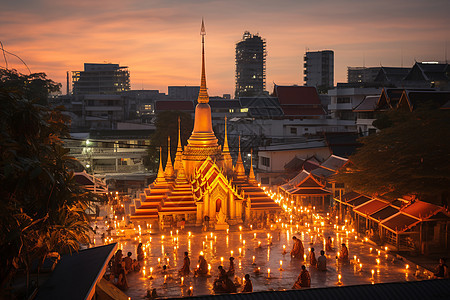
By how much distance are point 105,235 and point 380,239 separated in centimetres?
1421

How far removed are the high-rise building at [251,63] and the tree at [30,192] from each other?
516ft

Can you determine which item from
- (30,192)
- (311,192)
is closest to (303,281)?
(30,192)

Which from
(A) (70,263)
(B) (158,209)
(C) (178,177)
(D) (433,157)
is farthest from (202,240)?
(A) (70,263)

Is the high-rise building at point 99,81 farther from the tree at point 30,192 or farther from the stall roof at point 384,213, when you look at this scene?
the tree at point 30,192

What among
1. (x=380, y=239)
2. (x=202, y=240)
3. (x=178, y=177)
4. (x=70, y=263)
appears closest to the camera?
(x=70, y=263)

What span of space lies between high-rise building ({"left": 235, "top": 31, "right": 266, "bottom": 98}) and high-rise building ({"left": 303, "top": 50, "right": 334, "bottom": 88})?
162 ft

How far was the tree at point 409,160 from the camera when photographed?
2200 cm

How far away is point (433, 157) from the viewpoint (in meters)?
22.0

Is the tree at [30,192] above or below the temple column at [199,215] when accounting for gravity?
above

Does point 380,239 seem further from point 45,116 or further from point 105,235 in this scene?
Answer: point 45,116

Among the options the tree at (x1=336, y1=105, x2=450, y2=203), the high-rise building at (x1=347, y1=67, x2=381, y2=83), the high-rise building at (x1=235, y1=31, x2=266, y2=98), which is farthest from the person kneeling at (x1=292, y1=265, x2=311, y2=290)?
the high-rise building at (x1=235, y1=31, x2=266, y2=98)

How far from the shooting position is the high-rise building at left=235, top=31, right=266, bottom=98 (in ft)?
548

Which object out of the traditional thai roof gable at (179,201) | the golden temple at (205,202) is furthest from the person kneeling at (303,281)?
the traditional thai roof gable at (179,201)

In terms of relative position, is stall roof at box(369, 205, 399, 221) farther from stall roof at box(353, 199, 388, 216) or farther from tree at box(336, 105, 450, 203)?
tree at box(336, 105, 450, 203)
